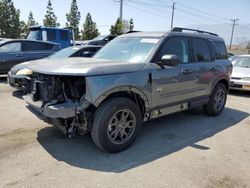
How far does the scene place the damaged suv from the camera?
367cm

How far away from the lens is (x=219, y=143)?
4586 mm

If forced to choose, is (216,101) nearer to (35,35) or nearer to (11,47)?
(11,47)

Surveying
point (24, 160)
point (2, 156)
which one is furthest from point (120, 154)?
point (2, 156)

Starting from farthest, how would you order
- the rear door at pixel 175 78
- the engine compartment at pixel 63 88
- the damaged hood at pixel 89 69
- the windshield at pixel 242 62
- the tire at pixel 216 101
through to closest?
the windshield at pixel 242 62, the tire at pixel 216 101, the rear door at pixel 175 78, the engine compartment at pixel 63 88, the damaged hood at pixel 89 69

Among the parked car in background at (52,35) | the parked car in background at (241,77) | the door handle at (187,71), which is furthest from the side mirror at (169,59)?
the parked car in background at (52,35)

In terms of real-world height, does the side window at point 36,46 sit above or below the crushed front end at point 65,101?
above

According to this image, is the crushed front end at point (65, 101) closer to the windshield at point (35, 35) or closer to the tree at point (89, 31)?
the windshield at point (35, 35)

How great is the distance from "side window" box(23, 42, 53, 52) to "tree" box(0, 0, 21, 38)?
124 ft

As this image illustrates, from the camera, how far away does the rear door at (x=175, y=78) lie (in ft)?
14.7

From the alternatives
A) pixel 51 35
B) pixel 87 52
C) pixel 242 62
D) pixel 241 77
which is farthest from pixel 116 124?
pixel 51 35

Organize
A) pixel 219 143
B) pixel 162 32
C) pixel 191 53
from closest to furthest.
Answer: pixel 219 143 < pixel 162 32 < pixel 191 53

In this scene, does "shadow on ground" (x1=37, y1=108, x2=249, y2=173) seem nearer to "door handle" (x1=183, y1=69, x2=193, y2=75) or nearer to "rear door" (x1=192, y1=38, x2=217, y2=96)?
"rear door" (x1=192, y1=38, x2=217, y2=96)

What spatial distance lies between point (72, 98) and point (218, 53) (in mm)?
3927

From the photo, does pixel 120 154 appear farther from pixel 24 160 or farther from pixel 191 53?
pixel 191 53
